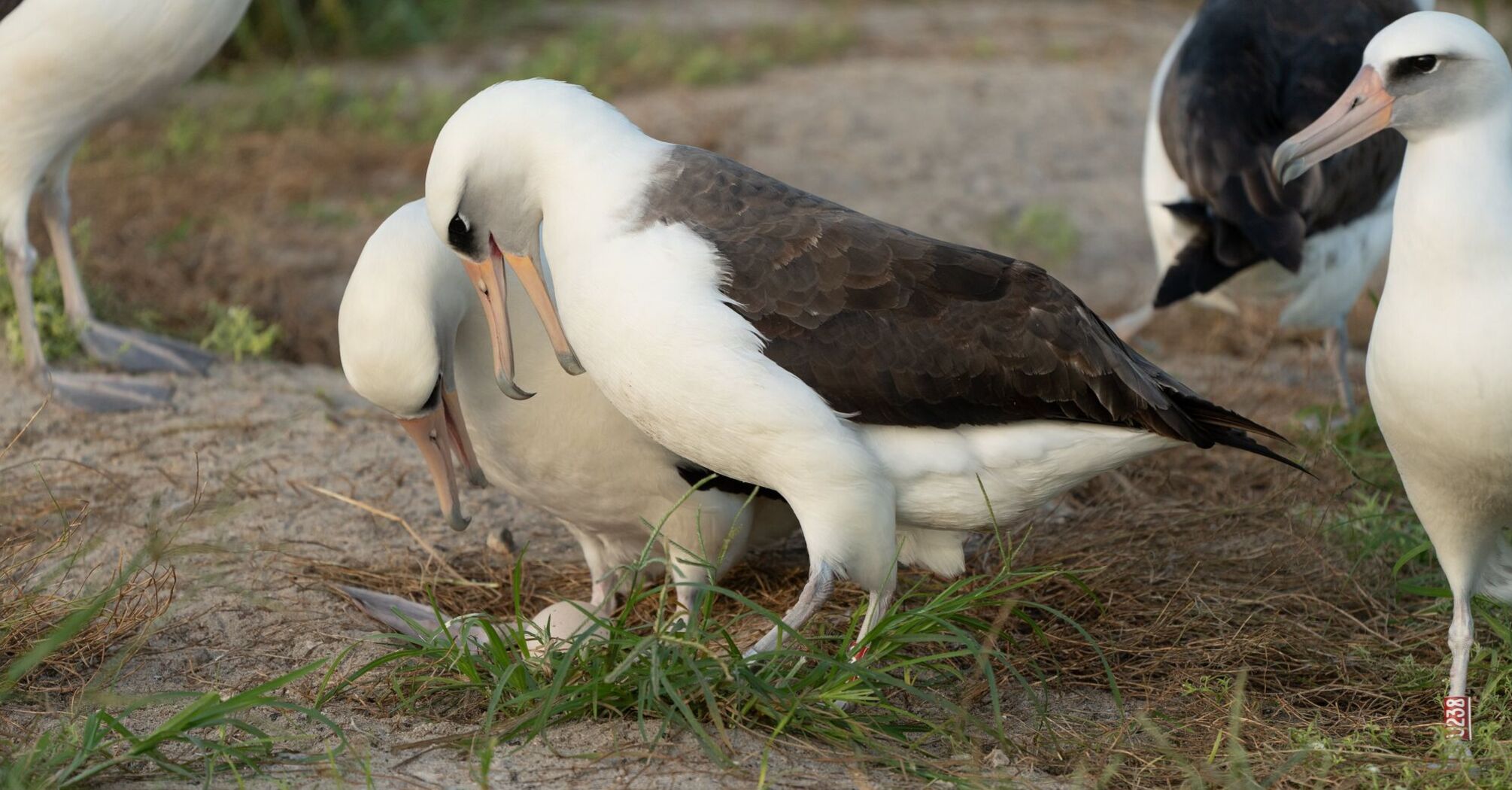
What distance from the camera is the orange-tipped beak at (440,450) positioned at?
397cm

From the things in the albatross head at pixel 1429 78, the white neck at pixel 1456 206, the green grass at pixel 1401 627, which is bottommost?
the green grass at pixel 1401 627

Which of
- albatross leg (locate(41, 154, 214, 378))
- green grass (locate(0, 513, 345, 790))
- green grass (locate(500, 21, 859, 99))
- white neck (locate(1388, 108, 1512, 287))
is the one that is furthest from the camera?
green grass (locate(500, 21, 859, 99))

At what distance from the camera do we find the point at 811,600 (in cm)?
363

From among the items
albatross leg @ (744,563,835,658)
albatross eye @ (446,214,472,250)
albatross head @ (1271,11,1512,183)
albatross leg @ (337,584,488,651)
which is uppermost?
albatross head @ (1271,11,1512,183)

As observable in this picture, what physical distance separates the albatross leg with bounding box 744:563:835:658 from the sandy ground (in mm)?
451

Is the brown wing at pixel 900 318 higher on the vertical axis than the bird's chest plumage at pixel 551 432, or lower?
higher

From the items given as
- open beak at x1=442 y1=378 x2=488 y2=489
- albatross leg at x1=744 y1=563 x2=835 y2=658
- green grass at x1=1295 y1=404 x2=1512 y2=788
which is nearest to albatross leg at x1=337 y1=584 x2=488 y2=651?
open beak at x1=442 y1=378 x2=488 y2=489

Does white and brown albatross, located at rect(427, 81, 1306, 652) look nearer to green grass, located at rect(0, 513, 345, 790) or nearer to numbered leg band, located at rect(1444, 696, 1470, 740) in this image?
numbered leg band, located at rect(1444, 696, 1470, 740)

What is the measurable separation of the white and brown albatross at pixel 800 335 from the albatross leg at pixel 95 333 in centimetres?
257

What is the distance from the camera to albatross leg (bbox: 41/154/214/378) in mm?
5789

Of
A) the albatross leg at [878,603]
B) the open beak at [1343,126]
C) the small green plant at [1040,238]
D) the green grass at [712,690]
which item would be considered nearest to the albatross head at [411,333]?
the green grass at [712,690]

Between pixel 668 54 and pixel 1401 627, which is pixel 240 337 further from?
pixel 668 54

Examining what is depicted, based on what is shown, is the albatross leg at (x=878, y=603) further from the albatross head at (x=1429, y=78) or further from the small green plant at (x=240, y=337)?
the small green plant at (x=240, y=337)

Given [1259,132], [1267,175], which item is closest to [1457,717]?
[1267,175]
